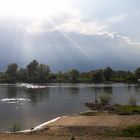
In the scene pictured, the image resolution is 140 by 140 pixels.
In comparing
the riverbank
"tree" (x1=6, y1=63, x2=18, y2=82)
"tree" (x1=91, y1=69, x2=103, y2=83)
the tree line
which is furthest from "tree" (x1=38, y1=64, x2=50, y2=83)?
the riverbank

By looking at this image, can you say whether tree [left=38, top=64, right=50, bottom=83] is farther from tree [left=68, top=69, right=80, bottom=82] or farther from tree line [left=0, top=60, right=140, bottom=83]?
tree [left=68, top=69, right=80, bottom=82]

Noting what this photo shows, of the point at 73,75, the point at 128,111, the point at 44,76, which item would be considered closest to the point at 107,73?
the point at 73,75

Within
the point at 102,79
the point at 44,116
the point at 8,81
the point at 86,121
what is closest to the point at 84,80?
the point at 102,79

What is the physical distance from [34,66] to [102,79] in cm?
3147

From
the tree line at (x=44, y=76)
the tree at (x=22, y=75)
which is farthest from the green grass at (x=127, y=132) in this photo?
the tree at (x=22, y=75)

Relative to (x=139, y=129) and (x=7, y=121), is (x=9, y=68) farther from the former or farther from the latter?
(x=139, y=129)

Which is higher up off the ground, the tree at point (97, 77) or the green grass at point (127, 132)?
the tree at point (97, 77)

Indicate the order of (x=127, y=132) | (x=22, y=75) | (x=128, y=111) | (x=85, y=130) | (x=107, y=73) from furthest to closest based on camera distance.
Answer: (x=107, y=73) → (x=22, y=75) → (x=128, y=111) → (x=85, y=130) → (x=127, y=132)

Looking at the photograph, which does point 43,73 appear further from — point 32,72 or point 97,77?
point 97,77

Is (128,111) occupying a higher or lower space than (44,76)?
lower

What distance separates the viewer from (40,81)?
557ft

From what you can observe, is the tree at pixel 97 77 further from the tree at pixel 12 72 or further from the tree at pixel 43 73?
the tree at pixel 12 72

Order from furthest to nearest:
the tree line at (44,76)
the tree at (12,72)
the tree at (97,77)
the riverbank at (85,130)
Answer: the tree at (12,72), the tree line at (44,76), the tree at (97,77), the riverbank at (85,130)

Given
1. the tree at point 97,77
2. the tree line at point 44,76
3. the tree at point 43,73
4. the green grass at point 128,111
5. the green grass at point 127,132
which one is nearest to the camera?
the green grass at point 127,132
